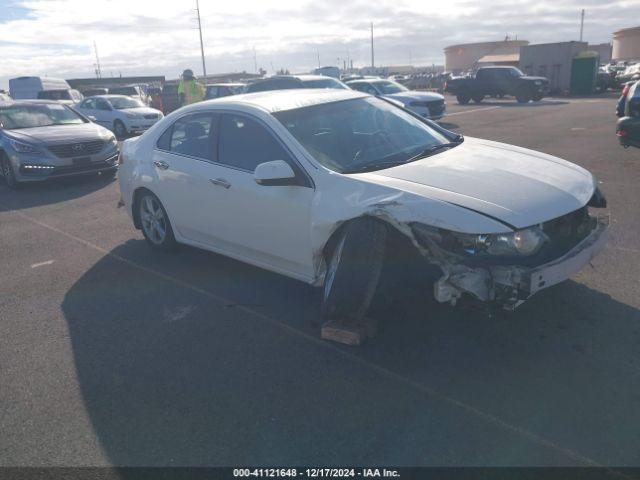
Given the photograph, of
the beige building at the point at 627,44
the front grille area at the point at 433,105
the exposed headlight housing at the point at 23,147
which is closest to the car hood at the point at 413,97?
the front grille area at the point at 433,105

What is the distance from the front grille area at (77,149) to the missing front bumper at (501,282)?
28.6ft

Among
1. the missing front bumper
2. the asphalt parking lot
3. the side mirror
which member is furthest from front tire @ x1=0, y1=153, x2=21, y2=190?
the missing front bumper

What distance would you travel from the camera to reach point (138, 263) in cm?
582

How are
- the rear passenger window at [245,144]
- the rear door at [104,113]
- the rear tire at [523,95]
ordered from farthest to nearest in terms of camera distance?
the rear tire at [523,95], the rear door at [104,113], the rear passenger window at [245,144]

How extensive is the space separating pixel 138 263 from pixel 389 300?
2.98 metres

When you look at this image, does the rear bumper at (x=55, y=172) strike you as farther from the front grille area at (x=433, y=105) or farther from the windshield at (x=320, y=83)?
the front grille area at (x=433, y=105)

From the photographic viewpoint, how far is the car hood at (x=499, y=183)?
11.3 feet

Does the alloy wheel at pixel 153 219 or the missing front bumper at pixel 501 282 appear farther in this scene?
the alloy wheel at pixel 153 219

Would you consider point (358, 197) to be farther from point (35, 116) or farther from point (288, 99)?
point (35, 116)

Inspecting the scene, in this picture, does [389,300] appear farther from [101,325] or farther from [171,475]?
[101,325]

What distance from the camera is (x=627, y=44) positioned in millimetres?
95438

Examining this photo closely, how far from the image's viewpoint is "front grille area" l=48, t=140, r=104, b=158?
10.0m

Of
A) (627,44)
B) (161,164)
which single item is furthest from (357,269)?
(627,44)

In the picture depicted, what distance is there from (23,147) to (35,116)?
145 cm
